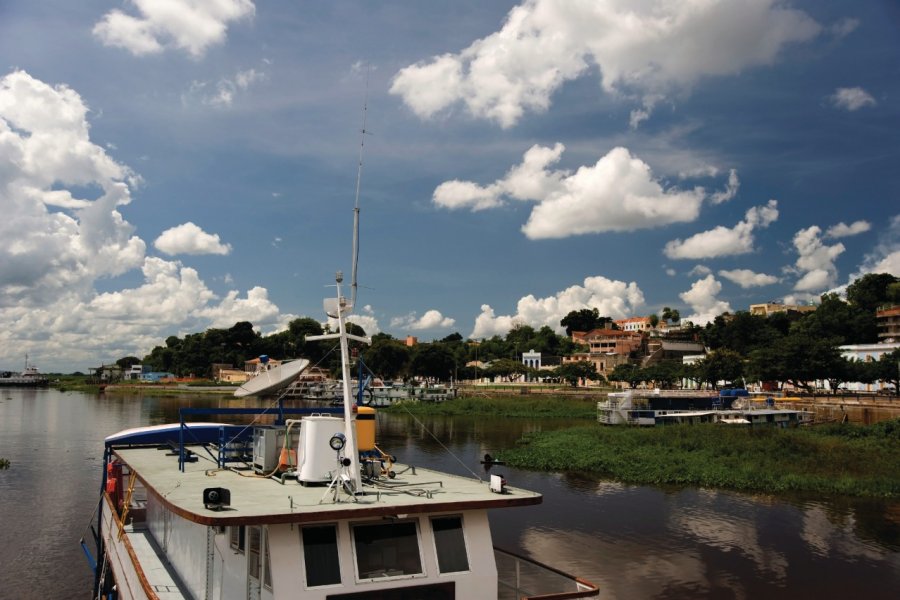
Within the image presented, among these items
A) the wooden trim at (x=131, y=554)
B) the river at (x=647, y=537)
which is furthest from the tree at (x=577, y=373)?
the wooden trim at (x=131, y=554)

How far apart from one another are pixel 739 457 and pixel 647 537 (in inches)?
Result: 733

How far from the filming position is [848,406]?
8856 cm

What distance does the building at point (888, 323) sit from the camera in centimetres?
15175

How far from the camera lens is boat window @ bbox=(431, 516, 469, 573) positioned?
11258mm

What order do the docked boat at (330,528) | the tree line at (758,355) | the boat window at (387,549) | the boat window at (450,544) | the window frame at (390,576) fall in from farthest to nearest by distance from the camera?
the tree line at (758,355) → the boat window at (450,544) → the boat window at (387,549) → the window frame at (390,576) → the docked boat at (330,528)

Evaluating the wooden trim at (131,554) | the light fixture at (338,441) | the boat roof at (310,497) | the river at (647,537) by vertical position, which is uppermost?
the light fixture at (338,441)

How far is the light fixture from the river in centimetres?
1262

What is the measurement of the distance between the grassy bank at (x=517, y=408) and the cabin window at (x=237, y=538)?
7931cm

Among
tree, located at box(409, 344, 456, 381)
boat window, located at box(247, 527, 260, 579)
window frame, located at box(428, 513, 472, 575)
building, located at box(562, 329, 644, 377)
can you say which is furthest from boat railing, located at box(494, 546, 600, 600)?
building, located at box(562, 329, 644, 377)

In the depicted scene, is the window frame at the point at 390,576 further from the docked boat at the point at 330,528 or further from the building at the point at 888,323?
the building at the point at 888,323

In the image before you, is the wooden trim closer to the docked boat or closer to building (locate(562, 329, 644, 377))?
the docked boat

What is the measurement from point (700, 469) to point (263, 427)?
33.6 meters

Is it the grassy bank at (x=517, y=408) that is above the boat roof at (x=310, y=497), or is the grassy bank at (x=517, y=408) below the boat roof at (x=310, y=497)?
below

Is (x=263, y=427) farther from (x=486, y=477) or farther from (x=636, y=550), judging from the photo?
(x=486, y=477)
